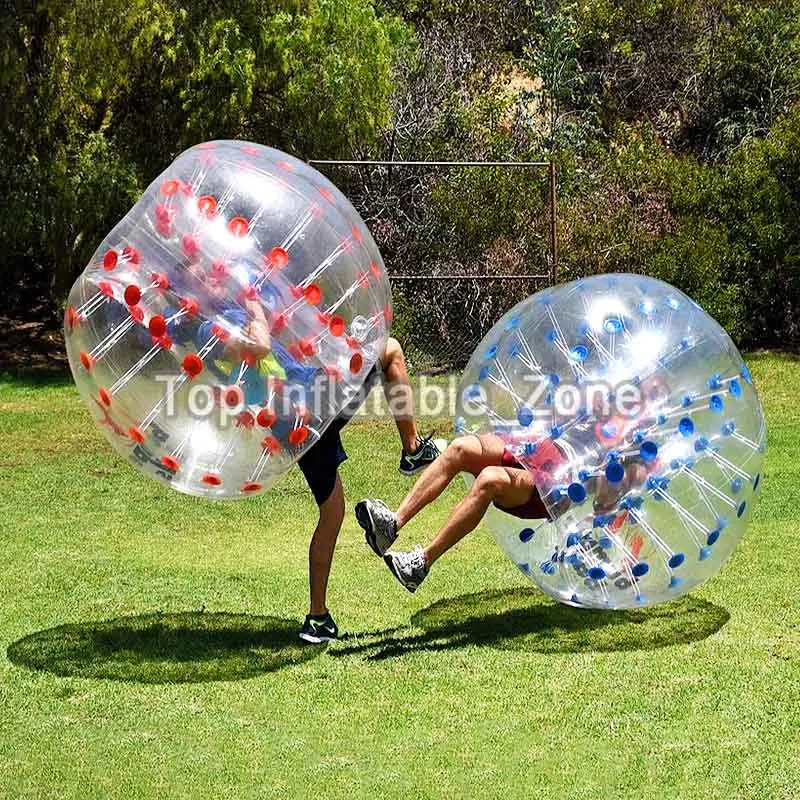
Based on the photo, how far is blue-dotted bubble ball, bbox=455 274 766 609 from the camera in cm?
537

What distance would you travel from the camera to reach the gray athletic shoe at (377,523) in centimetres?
558

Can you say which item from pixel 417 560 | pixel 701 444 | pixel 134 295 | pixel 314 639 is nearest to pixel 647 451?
pixel 701 444

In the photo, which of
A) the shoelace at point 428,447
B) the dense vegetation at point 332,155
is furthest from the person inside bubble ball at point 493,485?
the dense vegetation at point 332,155

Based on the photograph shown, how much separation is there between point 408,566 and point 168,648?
3.55 ft

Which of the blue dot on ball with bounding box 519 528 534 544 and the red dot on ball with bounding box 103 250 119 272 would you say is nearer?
the red dot on ball with bounding box 103 250 119 272

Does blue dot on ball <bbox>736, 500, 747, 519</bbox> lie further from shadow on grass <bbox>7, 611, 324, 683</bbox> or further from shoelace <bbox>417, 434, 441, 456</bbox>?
shadow on grass <bbox>7, 611, 324, 683</bbox>

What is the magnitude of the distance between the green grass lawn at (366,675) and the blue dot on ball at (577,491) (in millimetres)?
654

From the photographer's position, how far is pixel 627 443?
17.6 feet

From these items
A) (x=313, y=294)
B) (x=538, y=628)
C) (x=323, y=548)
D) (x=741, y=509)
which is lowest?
(x=538, y=628)

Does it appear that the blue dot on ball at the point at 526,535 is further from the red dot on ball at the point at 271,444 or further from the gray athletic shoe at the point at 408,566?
the red dot on ball at the point at 271,444

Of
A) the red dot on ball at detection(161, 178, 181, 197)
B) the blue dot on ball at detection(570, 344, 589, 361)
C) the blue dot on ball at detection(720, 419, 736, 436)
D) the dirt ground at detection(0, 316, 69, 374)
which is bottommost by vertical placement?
the dirt ground at detection(0, 316, 69, 374)

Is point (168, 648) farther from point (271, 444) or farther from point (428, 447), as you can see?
point (428, 447)

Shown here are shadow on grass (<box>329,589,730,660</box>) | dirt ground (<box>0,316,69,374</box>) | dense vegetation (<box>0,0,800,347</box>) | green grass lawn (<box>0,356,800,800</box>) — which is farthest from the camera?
dirt ground (<box>0,316,69,374</box>)

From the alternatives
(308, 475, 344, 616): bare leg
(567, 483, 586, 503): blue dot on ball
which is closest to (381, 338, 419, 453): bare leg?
(308, 475, 344, 616): bare leg
